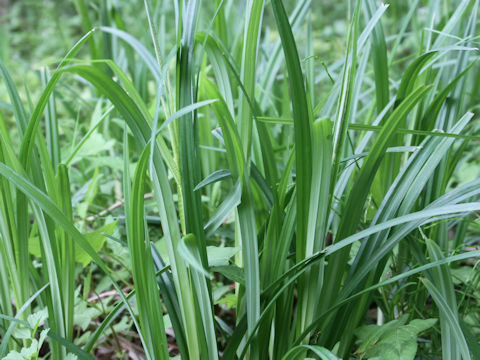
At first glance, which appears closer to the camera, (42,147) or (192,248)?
(192,248)

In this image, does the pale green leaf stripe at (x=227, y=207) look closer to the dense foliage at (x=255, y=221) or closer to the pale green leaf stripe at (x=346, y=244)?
the dense foliage at (x=255, y=221)

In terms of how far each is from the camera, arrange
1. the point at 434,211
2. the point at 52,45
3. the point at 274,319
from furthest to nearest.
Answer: the point at 52,45 < the point at 274,319 < the point at 434,211

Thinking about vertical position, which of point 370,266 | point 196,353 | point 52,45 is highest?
point 52,45

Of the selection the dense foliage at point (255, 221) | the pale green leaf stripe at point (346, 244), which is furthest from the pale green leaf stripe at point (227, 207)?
the pale green leaf stripe at point (346, 244)

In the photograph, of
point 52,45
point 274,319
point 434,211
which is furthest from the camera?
point 52,45

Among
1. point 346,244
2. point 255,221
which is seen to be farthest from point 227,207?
point 346,244

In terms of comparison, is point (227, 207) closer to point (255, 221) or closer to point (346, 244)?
point (255, 221)

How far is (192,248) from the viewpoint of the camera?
22.7 inches

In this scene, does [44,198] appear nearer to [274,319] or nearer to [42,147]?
[42,147]

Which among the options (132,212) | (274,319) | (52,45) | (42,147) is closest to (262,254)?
(274,319)

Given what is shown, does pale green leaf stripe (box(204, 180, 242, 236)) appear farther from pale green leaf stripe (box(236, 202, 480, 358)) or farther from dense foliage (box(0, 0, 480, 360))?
pale green leaf stripe (box(236, 202, 480, 358))

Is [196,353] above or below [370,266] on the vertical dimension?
below

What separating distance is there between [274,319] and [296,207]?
0.62 ft

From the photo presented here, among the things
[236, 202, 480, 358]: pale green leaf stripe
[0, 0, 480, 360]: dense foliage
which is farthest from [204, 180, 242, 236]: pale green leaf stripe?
[236, 202, 480, 358]: pale green leaf stripe
